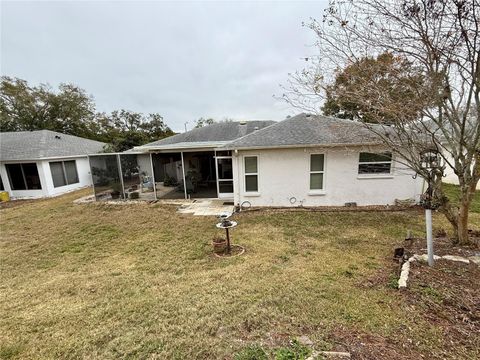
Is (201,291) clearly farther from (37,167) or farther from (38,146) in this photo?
(38,146)

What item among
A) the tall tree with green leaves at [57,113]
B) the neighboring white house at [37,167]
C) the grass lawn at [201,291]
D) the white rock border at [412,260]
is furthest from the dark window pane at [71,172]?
the white rock border at [412,260]

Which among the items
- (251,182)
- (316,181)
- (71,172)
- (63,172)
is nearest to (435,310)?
(316,181)

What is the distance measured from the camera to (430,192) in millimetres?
4949

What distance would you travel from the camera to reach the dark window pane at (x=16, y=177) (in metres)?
13.9

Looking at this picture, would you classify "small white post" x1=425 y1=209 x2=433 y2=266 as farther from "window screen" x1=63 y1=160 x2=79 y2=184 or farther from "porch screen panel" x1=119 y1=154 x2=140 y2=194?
"window screen" x1=63 y1=160 x2=79 y2=184

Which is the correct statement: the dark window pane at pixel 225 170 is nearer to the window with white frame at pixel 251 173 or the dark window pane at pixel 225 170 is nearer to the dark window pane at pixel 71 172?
the window with white frame at pixel 251 173

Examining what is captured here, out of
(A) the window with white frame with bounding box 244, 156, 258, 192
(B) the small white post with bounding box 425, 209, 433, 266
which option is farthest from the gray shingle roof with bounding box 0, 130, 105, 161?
(B) the small white post with bounding box 425, 209, 433, 266

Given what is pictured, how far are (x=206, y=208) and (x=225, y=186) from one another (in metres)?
1.52

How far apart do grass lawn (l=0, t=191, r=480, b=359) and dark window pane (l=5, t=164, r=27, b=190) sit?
851 centimetres

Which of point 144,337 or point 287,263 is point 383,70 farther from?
point 144,337

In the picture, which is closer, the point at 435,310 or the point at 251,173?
the point at 435,310

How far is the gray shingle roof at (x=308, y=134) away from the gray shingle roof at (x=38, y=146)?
12.7 meters

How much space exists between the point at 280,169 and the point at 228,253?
184 inches

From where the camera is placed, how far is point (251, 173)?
367 inches
